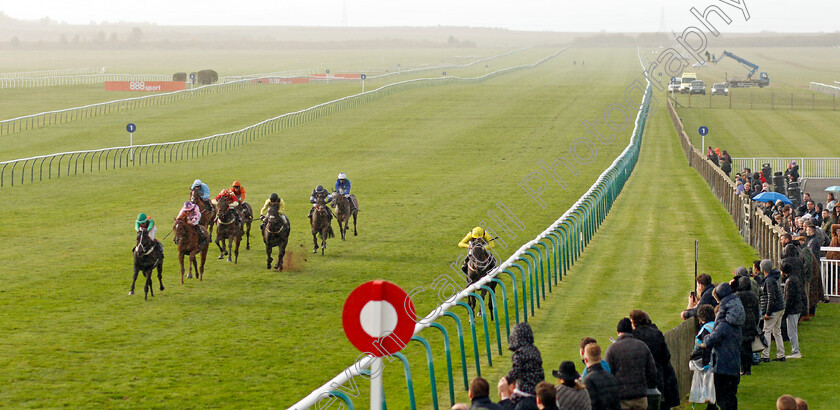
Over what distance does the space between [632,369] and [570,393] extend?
1291mm

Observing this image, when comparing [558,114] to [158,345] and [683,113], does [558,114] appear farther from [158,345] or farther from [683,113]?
[158,345]

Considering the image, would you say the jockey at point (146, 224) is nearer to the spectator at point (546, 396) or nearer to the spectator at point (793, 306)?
the spectator at point (793, 306)

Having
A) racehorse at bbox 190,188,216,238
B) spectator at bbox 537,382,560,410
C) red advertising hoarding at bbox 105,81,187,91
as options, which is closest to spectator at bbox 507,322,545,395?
spectator at bbox 537,382,560,410

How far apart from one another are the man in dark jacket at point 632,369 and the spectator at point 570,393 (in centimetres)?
113

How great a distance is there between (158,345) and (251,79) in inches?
2619

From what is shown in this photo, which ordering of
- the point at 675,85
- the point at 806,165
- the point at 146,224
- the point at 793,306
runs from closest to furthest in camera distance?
the point at 793,306 → the point at 146,224 → the point at 806,165 → the point at 675,85

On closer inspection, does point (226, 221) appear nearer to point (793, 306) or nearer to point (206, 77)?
point (793, 306)

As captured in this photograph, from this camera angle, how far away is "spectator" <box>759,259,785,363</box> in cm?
1206

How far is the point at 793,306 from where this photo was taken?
1245cm

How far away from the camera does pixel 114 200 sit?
90.4 feet

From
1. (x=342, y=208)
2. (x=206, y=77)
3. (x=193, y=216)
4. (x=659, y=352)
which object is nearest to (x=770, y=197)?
(x=342, y=208)

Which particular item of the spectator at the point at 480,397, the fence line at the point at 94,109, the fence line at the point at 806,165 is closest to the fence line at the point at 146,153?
the fence line at the point at 94,109

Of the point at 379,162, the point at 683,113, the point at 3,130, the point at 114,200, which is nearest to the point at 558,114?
the point at 683,113

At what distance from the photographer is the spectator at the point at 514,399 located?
23.9 ft
